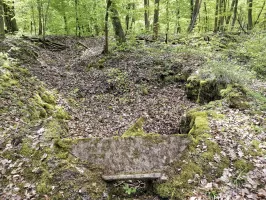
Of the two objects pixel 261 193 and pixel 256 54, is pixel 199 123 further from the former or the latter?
pixel 256 54

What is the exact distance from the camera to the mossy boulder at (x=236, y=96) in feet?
20.5

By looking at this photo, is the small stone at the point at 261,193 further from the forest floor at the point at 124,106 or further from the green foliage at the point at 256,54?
the green foliage at the point at 256,54

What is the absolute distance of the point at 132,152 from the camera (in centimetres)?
430

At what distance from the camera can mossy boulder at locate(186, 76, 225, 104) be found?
25.7 feet

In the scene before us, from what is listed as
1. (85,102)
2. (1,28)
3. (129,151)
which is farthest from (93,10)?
(129,151)

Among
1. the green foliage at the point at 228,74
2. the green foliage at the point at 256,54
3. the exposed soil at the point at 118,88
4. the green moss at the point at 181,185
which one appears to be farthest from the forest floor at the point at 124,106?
the green foliage at the point at 256,54

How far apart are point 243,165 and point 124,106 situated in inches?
200

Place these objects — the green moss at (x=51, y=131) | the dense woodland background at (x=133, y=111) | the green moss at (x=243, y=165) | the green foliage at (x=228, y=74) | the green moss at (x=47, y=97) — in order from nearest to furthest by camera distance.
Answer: the dense woodland background at (x=133, y=111) < the green moss at (x=243, y=165) < the green moss at (x=51, y=131) < the green moss at (x=47, y=97) < the green foliage at (x=228, y=74)

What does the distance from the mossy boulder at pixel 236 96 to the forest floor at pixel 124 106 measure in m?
0.17

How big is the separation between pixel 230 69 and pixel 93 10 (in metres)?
14.0

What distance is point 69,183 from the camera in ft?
12.2

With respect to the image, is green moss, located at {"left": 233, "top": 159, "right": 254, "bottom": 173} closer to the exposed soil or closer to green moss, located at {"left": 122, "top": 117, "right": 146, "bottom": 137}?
green moss, located at {"left": 122, "top": 117, "right": 146, "bottom": 137}

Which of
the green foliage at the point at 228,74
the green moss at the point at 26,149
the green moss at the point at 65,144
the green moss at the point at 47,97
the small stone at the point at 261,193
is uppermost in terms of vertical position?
the green foliage at the point at 228,74

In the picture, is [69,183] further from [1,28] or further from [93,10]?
[93,10]
